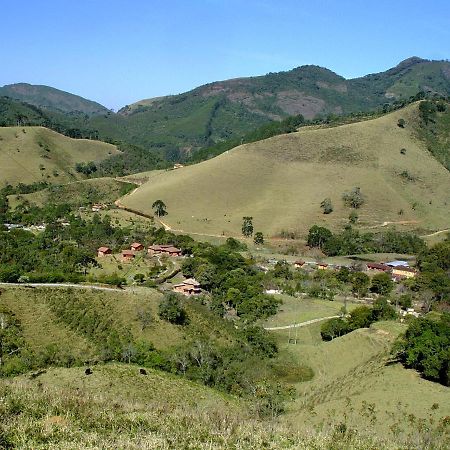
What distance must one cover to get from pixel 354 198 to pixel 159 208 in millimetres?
32609

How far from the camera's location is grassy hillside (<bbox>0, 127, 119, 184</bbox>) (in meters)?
122

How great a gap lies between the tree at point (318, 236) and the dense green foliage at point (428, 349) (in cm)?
4590

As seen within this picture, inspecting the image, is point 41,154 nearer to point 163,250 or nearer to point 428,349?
point 163,250

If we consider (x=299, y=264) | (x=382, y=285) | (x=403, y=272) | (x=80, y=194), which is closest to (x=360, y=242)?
(x=403, y=272)

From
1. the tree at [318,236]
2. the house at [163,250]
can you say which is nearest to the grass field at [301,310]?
the house at [163,250]

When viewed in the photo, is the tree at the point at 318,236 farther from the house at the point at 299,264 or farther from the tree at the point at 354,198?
the tree at the point at 354,198

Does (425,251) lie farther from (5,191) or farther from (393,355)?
(5,191)

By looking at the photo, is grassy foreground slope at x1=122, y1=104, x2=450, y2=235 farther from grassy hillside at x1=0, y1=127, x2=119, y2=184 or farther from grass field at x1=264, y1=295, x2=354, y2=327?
grass field at x1=264, y1=295, x2=354, y2=327

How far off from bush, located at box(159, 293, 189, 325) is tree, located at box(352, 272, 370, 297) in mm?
25456

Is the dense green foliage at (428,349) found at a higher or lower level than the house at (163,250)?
lower

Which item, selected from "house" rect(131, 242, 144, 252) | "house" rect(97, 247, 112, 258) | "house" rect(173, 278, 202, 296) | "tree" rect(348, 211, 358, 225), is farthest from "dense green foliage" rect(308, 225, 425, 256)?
"house" rect(97, 247, 112, 258)

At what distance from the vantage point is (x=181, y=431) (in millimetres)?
14297

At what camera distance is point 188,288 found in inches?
Answer: 1980

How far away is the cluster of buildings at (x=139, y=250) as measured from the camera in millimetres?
62062
